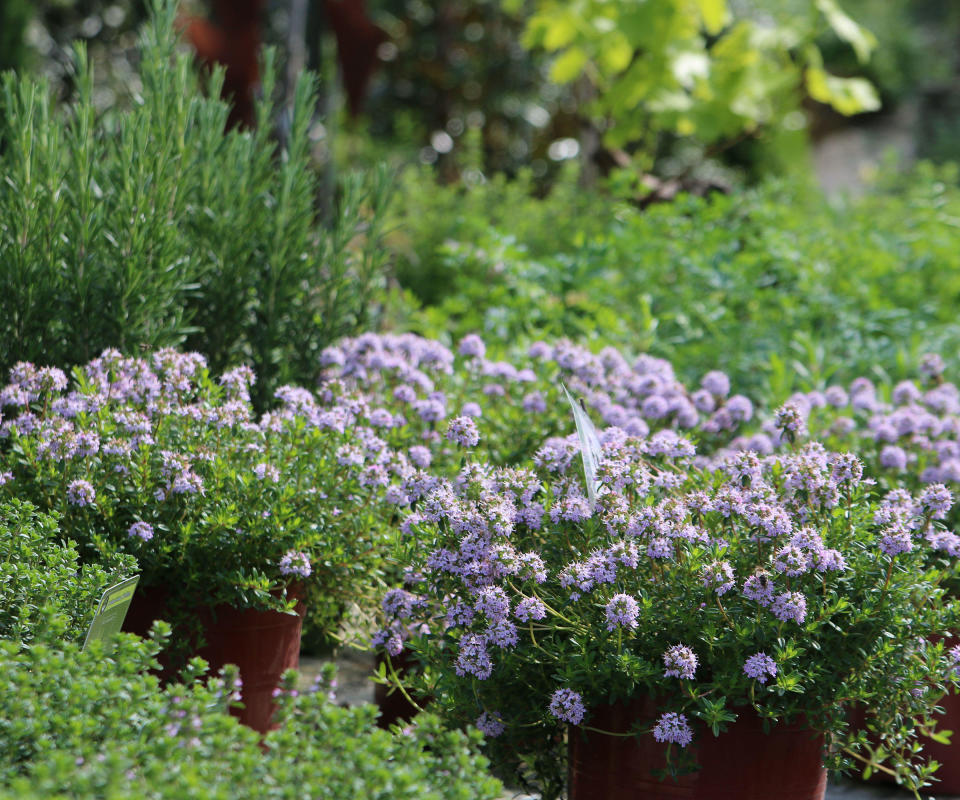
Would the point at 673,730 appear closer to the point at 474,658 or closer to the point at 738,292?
the point at 474,658

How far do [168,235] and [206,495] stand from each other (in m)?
0.87

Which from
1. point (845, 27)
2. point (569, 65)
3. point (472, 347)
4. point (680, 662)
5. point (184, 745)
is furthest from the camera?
point (569, 65)

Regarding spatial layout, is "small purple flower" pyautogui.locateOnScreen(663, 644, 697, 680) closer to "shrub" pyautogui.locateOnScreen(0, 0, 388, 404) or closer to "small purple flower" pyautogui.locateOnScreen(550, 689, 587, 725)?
"small purple flower" pyautogui.locateOnScreen(550, 689, 587, 725)

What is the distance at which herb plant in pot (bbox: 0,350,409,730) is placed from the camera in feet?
7.75

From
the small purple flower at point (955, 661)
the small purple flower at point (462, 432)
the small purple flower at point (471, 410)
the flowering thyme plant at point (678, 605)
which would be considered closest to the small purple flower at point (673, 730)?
the flowering thyme plant at point (678, 605)

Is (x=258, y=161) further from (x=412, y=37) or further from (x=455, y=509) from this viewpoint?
(x=412, y=37)

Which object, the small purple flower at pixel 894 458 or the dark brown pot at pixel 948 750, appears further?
the small purple flower at pixel 894 458

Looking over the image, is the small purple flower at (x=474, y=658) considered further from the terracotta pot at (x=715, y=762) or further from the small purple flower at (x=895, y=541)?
the small purple flower at (x=895, y=541)

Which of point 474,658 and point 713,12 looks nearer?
point 474,658

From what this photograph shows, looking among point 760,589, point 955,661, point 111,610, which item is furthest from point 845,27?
point 111,610

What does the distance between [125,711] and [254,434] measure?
3.40ft

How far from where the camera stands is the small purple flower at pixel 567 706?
199 cm

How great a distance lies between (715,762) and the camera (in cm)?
205

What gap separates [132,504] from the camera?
94.5 inches
